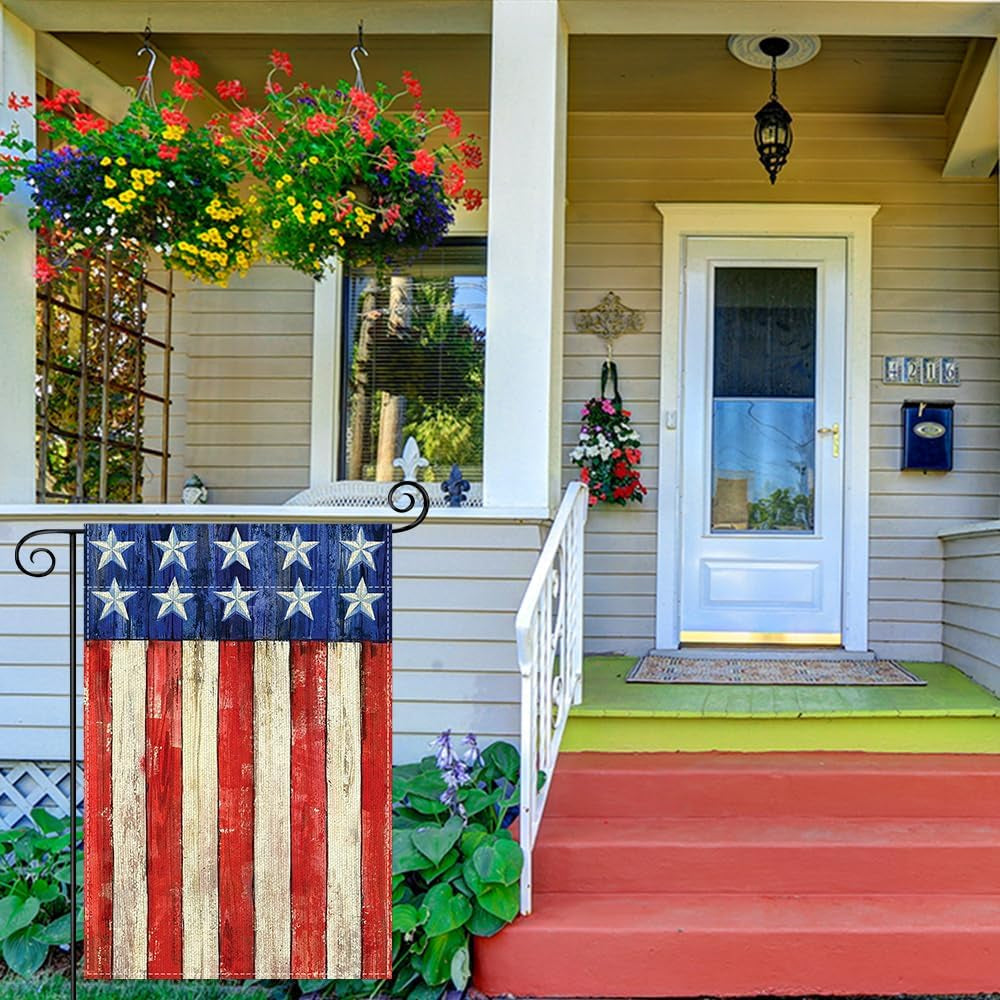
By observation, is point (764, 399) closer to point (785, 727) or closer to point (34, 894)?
point (785, 727)

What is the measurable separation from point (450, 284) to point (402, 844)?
8.91 feet

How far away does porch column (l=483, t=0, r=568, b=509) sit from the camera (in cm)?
306

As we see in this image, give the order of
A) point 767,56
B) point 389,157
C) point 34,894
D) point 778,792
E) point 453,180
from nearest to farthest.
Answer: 1. point 34,894
2. point 778,792
3. point 389,157
4. point 453,180
5. point 767,56

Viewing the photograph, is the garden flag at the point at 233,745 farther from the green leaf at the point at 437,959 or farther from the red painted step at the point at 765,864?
the red painted step at the point at 765,864

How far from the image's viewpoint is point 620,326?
4461 millimetres

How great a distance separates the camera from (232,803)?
2.14 metres

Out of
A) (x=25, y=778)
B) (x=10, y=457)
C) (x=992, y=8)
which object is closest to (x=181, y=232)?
(x=10, y=457)

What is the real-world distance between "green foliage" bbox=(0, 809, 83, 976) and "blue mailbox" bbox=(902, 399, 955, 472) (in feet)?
11.6

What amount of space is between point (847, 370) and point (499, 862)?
113 inches

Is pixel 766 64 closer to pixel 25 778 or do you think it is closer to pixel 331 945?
pixel 331 945

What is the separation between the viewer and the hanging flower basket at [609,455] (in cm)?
434

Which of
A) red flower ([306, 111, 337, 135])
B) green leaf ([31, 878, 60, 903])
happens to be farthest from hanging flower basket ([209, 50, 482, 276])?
green leaf ([31, 878, 60, 903])

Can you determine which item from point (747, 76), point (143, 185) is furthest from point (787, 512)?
point (143, 185)

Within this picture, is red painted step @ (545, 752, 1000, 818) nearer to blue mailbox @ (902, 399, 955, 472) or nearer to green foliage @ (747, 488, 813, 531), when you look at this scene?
green foliage @ (747, 488, 813, 531)
